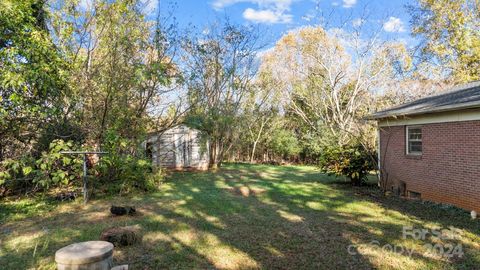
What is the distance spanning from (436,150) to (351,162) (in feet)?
10.1

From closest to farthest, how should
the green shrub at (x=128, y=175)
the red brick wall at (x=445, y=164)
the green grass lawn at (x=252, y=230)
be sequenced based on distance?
the green grass lawn at (x=252, y=230) → the red brick wall at (x=445, y=164) → the green shrub at (x=128, y=175)

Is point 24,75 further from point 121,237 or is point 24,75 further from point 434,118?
point 434,118

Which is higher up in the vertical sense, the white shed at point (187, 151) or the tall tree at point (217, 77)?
the tall tree at point (217, 77)

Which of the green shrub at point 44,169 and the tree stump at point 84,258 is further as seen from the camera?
the green shrub at point 44,169

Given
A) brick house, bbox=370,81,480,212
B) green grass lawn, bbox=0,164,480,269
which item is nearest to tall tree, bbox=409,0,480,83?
brick house, bbox=370,81,480,212

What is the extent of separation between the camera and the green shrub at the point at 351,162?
10.8 meters

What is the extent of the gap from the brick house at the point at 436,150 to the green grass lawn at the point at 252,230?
21.8 inches

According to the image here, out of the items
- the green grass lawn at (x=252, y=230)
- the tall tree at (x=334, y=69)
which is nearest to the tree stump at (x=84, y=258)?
the green grass lawn at (x=252, y=230)

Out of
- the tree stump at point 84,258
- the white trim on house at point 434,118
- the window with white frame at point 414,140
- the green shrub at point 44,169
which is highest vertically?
the white trim on house at point 434,118

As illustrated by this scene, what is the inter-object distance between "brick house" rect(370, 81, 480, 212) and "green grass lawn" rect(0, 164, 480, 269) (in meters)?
0.55

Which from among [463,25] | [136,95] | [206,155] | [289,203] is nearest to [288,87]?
[206,155]

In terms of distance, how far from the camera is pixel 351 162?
35.7 ft

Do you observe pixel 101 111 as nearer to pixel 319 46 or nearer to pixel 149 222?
pixel 149 222

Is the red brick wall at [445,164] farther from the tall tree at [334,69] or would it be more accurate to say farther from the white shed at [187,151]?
the white shed at [187,151]
